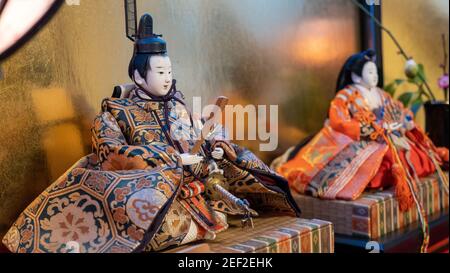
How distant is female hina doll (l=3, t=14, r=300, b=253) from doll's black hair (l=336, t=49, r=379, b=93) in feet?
3.74

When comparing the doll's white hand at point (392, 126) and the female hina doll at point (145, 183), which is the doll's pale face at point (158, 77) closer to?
the female hina doll at point (145, 183)

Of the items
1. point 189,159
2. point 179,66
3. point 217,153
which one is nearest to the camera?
point 189,159

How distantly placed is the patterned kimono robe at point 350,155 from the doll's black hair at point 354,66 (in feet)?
0.27

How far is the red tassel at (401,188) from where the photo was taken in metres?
3.70

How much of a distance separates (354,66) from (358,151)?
510 mm

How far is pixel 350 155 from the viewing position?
375cm

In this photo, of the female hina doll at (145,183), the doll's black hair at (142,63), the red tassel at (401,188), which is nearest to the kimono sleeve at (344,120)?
the red tassel at (401,188)

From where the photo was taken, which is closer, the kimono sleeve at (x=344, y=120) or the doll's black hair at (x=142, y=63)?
the doll's black hair at (x=142, y=63)

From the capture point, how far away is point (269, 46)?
4.00 meters

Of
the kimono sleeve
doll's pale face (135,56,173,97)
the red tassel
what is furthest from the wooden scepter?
the red tassel

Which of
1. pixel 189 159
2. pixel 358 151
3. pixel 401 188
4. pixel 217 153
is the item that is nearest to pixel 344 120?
pixel 358 151

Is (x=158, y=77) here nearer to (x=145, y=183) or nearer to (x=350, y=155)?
(x=145, y=183)
